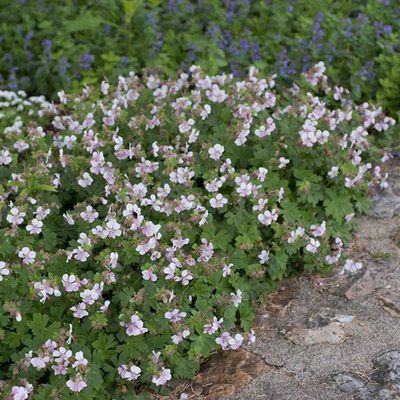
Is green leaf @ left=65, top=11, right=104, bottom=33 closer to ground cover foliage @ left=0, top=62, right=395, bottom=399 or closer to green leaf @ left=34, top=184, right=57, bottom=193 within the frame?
ground cover foliage @ left=0, top=62, right=395, bottom=399

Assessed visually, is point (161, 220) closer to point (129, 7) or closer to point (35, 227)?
point (35, 227)

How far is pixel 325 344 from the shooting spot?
12.6 feet

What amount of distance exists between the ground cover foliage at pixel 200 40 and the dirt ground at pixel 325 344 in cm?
189

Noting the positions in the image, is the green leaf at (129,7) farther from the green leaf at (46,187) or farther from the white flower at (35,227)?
the white flower at (35,227)

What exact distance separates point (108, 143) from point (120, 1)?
264cm

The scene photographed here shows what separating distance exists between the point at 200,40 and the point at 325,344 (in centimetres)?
318

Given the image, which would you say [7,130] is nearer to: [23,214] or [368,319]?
[23,214]

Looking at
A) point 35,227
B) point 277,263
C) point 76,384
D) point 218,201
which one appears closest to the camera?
point 76,384

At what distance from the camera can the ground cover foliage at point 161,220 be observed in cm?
347

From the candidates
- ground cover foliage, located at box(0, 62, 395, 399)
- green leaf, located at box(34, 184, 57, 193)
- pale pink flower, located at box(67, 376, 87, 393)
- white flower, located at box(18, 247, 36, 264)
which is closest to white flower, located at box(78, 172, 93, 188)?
ground cover foliage, located at box(0, 62, 395, 399)

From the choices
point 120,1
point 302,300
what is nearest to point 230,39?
point 120,1

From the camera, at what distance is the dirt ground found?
3.54m

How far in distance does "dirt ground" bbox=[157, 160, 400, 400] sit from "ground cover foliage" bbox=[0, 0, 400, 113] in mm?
1889

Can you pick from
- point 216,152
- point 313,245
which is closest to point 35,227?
point 216,152
